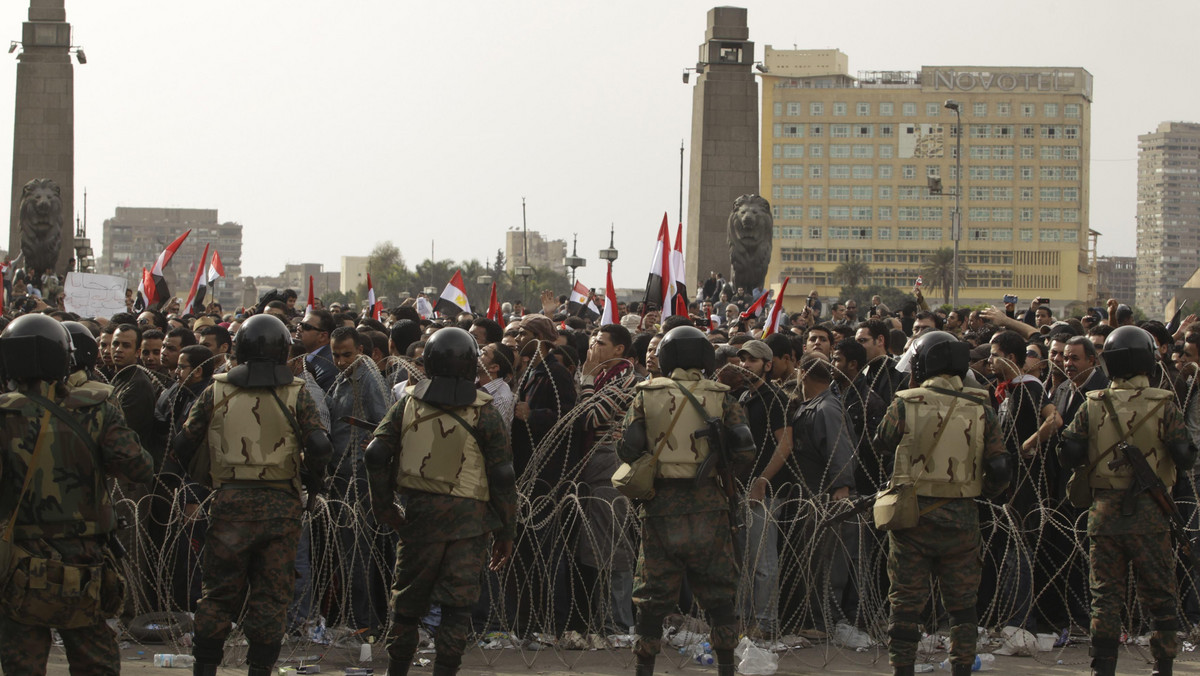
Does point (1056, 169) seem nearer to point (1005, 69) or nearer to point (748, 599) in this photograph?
point (1005, 69)

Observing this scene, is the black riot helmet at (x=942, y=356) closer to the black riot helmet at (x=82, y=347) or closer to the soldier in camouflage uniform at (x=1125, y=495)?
the soldier in camouflage uniform at (x=1125, y=495)

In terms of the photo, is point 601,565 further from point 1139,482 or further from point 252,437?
point 1139,482

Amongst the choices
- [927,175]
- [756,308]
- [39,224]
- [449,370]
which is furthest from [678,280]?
[927,175]

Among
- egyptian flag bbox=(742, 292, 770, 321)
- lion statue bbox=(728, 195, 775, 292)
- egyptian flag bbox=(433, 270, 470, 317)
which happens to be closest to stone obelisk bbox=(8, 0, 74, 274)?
lion statue bbox=(728, 195, 775, 292)

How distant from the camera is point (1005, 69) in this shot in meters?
136

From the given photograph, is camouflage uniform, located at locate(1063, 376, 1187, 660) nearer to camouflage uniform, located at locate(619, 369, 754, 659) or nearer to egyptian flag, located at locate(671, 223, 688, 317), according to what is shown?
camouflage uniform, located at locate(619, 369, 754, 659)

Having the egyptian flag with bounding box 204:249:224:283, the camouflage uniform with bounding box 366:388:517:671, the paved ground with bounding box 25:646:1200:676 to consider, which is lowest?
the paved ground with bounding box 25:646:1200:676

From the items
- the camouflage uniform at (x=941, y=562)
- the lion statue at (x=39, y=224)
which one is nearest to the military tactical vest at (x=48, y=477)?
the camouflage uniform at (x=941, y=562)

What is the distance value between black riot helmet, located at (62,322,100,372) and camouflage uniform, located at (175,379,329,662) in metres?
0.81

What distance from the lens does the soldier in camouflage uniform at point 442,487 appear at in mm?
6863

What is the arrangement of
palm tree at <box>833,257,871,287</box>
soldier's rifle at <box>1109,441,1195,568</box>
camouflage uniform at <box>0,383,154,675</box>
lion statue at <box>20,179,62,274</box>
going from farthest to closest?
palm tree at <box>833,257,871,287</box> < lion statue at <box>20,179,62,274</box> < soldier's rifle at <box>1109,441,1195,568</box> < camouflage uniform at <box>0,383,154,675</box>

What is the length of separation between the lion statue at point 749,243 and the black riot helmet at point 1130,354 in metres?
17.9

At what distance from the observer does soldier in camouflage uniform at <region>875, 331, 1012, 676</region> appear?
285 inches

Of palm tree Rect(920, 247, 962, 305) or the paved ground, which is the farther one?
palm tree Rect(920, 247, 962, 305)
